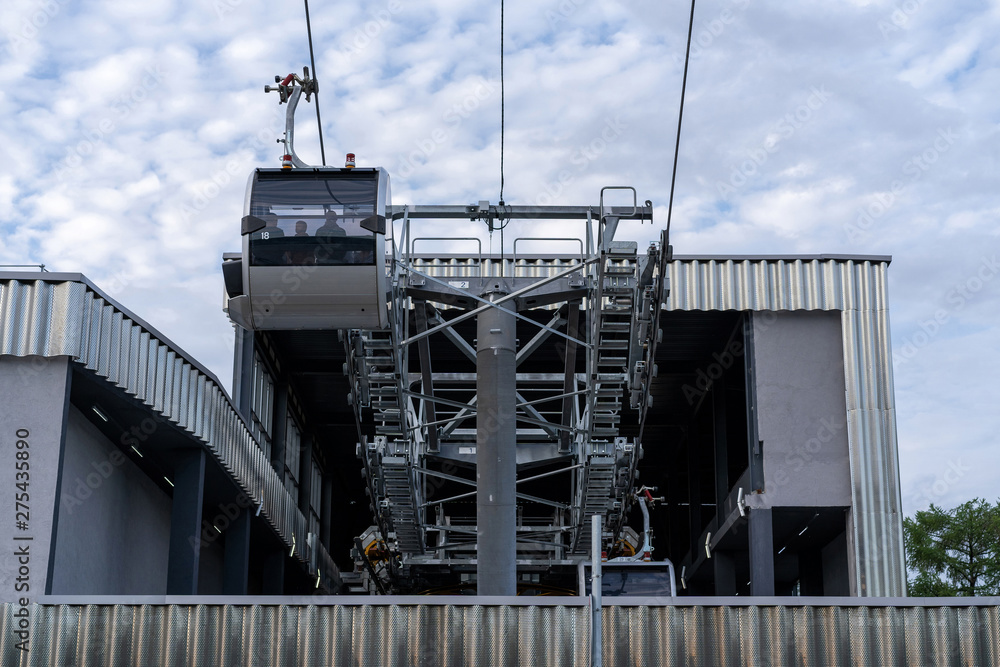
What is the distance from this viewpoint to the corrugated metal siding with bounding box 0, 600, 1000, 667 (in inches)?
558

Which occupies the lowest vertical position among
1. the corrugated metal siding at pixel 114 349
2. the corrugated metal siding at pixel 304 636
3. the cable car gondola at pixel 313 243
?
the corrugated metal siding at pixel 304 636

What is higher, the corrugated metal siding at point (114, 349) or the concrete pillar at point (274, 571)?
the corrugated metal siding at point (114, 349)

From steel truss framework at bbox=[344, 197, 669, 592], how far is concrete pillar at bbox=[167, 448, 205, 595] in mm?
3110

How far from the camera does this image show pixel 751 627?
14.3 m

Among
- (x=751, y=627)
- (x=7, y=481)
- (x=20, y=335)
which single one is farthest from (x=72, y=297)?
(x=751, y=627)

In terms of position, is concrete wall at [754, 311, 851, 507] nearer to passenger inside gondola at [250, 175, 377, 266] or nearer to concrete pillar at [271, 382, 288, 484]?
concrete pillar at [271, 382, 288, 484]

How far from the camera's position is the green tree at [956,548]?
49.0m

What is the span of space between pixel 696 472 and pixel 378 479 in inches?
612

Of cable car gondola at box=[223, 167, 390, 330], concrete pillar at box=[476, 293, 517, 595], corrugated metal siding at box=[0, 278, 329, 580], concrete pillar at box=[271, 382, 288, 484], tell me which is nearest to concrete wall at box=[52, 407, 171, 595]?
corrugated metal siding at box=[0, 278, 329, 580]

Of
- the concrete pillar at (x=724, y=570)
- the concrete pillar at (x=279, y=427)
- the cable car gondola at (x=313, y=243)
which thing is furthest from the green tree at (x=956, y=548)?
the cable car gondola at (x=313, y=243)

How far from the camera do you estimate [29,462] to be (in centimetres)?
1689

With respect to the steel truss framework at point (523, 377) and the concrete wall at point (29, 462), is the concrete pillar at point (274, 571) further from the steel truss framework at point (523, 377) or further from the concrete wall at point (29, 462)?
the concrete wall at point (29, 462)

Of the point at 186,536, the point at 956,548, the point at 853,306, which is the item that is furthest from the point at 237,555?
the point at 956,548

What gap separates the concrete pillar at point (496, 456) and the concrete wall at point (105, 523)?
6089mm
